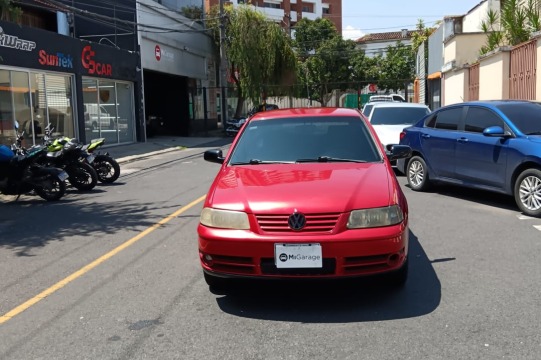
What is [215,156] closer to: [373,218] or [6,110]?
[373,218]

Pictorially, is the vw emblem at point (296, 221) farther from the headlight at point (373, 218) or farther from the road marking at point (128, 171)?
the road marking at point (128, 171)

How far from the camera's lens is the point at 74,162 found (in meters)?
11.8

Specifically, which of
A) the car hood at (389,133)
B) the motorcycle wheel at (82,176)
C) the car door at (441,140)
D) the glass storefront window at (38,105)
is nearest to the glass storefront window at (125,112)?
the glass storefront window at (38,105)

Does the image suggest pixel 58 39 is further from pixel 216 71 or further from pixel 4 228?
pixel 216 71

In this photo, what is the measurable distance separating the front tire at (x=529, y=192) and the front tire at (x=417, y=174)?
2169mm

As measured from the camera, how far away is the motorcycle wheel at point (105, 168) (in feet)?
41.8

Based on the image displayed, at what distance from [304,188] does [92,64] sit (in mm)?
19303

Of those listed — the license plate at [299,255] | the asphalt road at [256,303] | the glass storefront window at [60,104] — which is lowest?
the asphalt road at [256,303]

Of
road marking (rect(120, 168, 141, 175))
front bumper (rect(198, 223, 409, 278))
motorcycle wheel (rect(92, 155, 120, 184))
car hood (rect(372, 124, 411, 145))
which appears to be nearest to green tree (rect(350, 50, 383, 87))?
road marking (rect(120, 168, 141, 175))

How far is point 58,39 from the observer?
19359mm

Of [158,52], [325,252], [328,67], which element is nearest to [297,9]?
[328,67]

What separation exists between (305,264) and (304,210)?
1.36ft

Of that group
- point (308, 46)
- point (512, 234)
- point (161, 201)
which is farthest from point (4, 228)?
point (308, 46)

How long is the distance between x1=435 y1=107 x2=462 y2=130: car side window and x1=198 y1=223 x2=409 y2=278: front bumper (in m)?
5.58
